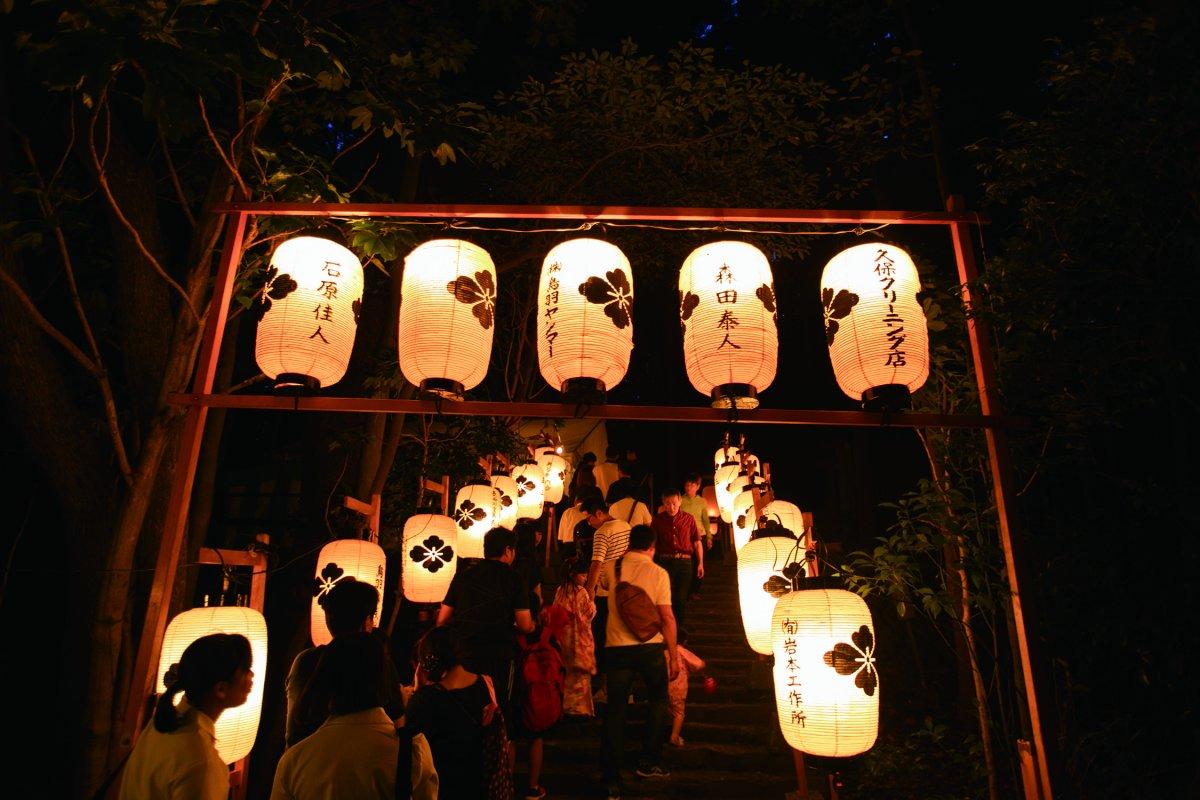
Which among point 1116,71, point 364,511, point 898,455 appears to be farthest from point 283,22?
point 898,455

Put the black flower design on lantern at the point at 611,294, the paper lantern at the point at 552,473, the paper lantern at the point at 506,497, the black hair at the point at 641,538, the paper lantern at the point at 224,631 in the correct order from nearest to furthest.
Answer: the paper lantern at the point at 224,631
the black flower design on lantern at the point at 611,294
the black hair at the point at 641,538
the paper lantern at the point at 506,497
the paper lantern at the point at 552,473

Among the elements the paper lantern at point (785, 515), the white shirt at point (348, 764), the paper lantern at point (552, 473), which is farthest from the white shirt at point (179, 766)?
the paper lantern at point (552, 473)

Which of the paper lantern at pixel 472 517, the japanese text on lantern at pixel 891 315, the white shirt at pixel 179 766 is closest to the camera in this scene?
the white shirt at pixel 179 766

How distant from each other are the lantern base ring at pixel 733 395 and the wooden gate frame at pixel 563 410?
0.09m

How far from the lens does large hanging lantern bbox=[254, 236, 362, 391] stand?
4547 mm

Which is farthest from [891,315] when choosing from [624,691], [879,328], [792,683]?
[624,691]

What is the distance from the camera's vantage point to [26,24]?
5.75 metres

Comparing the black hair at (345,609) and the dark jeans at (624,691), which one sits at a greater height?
the black hair at (345,609)

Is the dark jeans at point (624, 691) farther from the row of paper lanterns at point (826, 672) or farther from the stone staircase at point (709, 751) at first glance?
the row of paper lanterns at point (826, 672)

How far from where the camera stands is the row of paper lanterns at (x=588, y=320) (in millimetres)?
4539

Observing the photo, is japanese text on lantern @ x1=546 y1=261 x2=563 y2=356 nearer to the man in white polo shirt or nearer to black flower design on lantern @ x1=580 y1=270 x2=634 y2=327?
black flower design on lantern @ x1=580 y1=270 x2=634 y2=327

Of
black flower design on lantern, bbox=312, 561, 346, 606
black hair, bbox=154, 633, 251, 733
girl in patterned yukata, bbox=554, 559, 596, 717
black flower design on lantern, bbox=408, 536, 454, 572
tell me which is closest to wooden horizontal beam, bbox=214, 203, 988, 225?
black hair, bbox=154, 633, 251, 733

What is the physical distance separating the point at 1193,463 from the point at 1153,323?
2605 mm

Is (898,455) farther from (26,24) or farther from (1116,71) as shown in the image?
(26,24)
